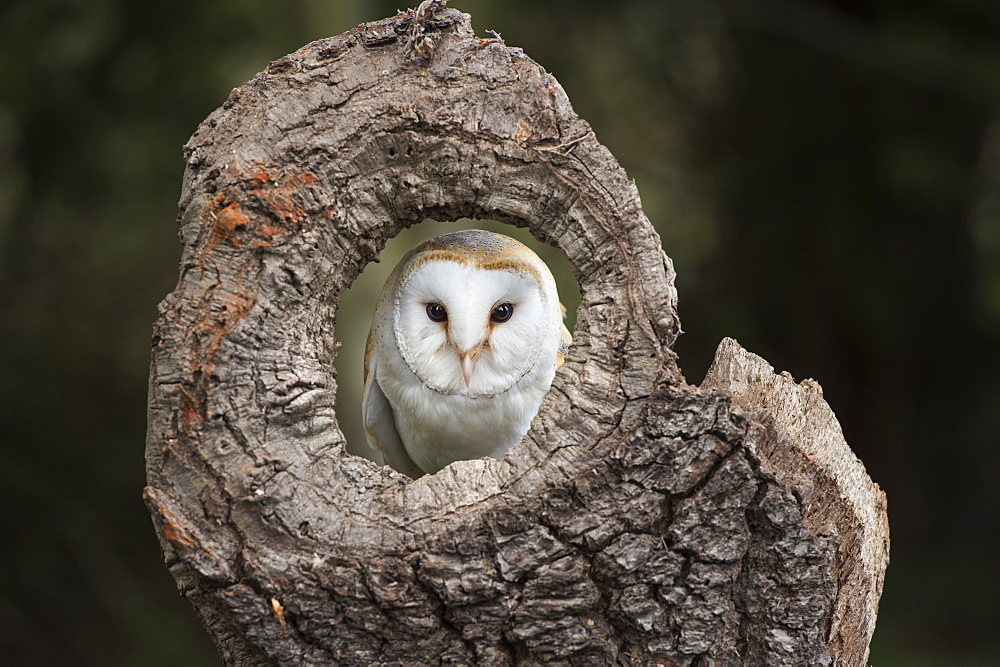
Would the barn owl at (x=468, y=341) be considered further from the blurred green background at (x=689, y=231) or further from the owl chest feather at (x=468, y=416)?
the blurred green background at (x=689, y=231)

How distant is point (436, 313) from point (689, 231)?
2.64 meters

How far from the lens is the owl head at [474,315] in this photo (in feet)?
6.27

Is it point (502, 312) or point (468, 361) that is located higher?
point (502, 312)

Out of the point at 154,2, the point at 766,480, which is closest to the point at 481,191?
the point at 766,480

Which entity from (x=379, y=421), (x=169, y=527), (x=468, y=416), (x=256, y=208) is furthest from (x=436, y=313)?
(x=169, y=527)

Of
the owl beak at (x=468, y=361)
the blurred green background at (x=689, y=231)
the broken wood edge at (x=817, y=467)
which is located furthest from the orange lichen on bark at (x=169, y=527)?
the blurred green background at (x=689, y=231)

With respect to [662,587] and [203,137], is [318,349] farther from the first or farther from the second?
[662,587]

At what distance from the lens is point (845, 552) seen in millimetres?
1580

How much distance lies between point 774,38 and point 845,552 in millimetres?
3219

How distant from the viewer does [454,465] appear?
1.51 metres

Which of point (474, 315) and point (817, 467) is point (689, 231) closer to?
point (474, 315)
